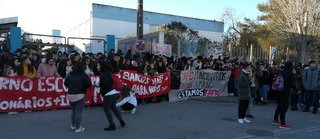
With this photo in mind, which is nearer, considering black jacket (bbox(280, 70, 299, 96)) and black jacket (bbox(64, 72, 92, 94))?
black jacket (bbox(64, 72, 92, 94))

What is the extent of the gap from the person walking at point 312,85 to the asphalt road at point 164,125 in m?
0.55

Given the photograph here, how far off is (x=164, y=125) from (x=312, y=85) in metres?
5.65

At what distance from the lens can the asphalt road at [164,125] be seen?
18.6 feet

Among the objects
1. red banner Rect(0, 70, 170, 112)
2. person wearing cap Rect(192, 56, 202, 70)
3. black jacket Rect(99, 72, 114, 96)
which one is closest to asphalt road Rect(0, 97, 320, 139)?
red banner Rect(0, 70, 170, 112)

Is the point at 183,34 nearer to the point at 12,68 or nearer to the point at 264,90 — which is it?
the point at 264,90

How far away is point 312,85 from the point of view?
897 cm

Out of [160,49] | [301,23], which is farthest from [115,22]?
[160,49]

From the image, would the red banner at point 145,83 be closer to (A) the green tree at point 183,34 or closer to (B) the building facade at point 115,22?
(A) the green tree at point 183,34

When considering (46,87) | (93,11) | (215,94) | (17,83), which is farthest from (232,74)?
(93,11)

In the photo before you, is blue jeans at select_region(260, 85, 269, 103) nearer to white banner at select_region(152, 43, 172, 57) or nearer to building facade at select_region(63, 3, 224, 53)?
white banner at select_region(152, 43, 172, 57)

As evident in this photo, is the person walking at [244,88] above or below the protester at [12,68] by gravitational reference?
below

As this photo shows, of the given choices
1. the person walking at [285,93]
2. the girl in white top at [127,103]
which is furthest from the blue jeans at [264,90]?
the girl in white top at [127,103]

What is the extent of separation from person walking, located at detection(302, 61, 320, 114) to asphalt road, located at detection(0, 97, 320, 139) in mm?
549

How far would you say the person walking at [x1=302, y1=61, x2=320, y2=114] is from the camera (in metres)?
8.89
